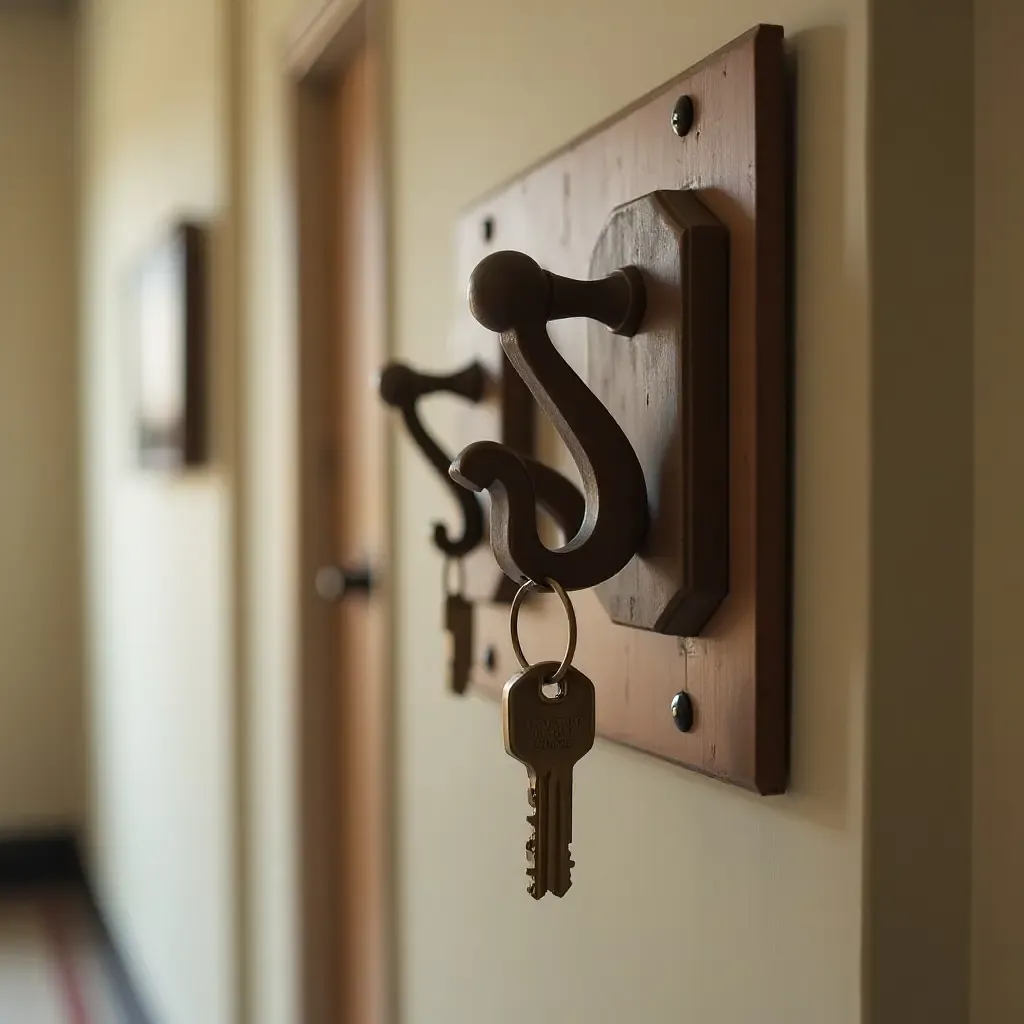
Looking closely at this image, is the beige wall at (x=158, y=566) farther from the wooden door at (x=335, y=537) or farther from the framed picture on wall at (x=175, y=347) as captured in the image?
the wooden door at (x=335, y=537)

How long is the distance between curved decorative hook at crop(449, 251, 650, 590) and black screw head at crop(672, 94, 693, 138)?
0.06 m

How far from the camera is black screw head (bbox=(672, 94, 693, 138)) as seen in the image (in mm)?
516

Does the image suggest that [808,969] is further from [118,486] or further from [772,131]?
[118,486]

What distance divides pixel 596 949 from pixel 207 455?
122 centimetres

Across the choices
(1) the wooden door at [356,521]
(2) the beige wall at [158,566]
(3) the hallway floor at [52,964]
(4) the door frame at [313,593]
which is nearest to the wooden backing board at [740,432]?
(1) the wooden door at [356,521]

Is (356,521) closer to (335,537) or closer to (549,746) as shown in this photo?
(335,537)

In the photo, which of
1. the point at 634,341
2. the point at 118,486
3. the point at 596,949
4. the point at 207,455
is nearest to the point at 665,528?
the point at 634,341

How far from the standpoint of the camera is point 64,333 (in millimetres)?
3152

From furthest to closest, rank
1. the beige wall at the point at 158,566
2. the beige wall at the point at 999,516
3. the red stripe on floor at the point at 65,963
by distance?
1. the red stripe on floor at the point at 65,963
2. the beige wall at the point at 158,566
3. the beige wall at the point at 999,516

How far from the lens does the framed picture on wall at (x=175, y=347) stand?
67.8 inches

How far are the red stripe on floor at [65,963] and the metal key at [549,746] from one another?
221 centimetres

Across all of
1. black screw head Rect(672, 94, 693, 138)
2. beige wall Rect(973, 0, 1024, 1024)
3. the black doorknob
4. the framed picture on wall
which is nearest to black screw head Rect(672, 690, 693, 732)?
beige wall Rect(973, 0, 1024, 1024)

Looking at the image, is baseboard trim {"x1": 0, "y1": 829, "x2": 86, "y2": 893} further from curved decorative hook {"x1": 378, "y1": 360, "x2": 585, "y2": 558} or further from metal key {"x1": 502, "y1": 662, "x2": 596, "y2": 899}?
metal key {"x1": 502, "y1": 662, "x2": 596, "y2": 899}

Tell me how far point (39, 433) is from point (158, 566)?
122cm
